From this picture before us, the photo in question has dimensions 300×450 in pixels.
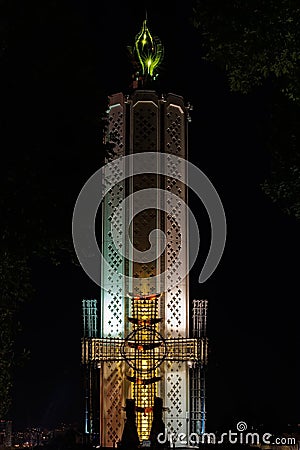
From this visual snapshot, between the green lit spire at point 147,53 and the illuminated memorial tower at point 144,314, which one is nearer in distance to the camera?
the illuminated memorial tower at point 144,314

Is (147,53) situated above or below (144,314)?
above

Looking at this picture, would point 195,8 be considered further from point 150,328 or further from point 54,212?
point 150,328

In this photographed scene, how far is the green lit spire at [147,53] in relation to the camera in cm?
1755

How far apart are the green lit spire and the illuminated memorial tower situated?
0.49 meters

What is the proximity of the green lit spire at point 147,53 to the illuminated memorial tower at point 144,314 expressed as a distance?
0.49 metres

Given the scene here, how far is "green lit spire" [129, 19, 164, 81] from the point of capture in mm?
17547

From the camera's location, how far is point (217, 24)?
812 cm

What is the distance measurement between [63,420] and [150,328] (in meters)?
6.37

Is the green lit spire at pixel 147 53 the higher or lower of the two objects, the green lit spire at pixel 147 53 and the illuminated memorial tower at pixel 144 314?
the higher

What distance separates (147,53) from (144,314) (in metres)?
4.73

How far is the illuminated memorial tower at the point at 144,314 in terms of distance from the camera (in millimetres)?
16375

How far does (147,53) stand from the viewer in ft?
A: 57.6

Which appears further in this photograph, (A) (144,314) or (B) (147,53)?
(B) (147,53)

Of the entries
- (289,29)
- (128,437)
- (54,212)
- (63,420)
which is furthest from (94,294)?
(289,29)
